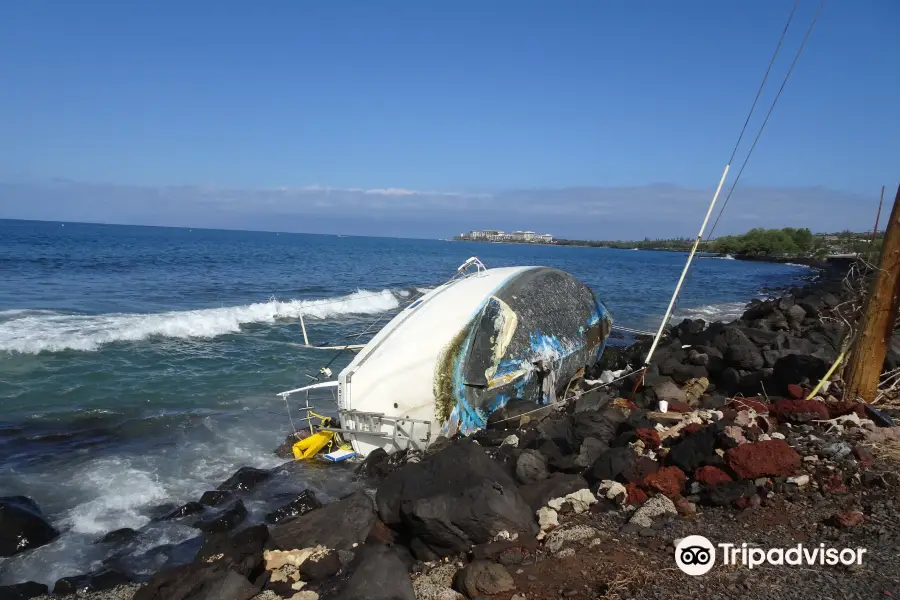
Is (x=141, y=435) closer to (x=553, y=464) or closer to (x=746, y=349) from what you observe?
(x=553, y=464)

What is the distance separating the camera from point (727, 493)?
4.96m

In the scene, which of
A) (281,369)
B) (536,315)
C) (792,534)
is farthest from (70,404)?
(792,534)

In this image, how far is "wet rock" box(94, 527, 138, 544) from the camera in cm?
611

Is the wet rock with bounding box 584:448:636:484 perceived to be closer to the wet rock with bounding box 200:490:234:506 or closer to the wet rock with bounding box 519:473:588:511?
the wet rock with bounding box 519:473:588:511

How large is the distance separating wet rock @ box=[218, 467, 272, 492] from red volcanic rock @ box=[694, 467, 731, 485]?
5.26m

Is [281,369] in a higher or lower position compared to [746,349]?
lower

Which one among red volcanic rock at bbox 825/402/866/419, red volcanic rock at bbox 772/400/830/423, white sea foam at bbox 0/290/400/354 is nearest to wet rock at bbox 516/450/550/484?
red volcanic rock at bbox 772/400/830/423

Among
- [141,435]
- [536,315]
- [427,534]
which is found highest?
[536,315]

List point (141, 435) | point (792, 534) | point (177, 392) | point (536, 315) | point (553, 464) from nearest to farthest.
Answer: point (792, 534) < point (553, 464) < point (141, 435) < point (536, 315) < point (177, 392)

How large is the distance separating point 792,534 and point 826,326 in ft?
36.0

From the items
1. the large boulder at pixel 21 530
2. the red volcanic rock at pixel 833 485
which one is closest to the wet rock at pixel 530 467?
the red volcanic rock at pixel 833 485

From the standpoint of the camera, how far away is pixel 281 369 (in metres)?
13.3

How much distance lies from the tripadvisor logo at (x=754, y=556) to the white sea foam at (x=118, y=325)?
34.2ft

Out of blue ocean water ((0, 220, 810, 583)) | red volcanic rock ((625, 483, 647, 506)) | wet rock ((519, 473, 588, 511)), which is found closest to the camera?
red volcanic rock ((625, 483, 647, 506))
